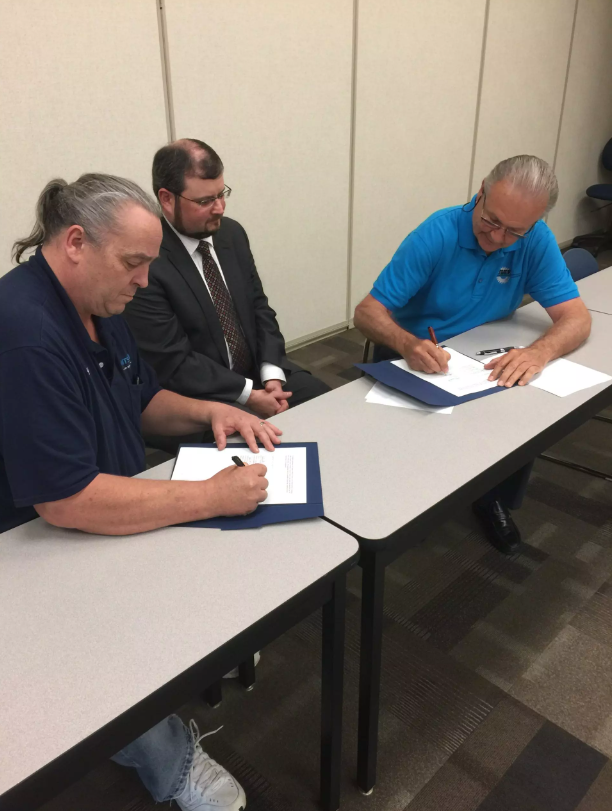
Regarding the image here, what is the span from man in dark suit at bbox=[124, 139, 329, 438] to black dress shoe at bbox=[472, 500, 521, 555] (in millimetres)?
767

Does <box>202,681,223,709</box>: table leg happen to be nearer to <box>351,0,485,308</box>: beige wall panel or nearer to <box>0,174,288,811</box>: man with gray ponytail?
<box>0,174,288,811</box>: man with gray ponytail

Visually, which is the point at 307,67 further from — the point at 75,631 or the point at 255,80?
the point at 75,631

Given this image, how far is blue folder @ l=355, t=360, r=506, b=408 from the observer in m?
1.54

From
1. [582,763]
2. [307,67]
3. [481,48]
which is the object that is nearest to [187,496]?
[582,763]

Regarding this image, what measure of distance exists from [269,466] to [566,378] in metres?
0.94

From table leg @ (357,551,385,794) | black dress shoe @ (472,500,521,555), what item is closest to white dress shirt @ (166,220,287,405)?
black dress shoe @ (472,500,521,555)

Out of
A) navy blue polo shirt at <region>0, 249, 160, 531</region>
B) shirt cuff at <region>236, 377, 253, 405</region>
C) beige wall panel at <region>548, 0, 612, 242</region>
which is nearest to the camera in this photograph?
navy blue polo shirt at <region>0, 249, 160, 531</region>

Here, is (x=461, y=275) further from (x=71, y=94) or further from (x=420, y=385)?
(x=71, y=94)

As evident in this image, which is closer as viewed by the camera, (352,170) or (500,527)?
(500,527)

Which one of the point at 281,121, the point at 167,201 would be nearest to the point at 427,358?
the point at 167,201

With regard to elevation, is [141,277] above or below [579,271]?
above

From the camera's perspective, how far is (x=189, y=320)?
77.2 inches

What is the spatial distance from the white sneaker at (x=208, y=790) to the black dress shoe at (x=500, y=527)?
1.20 metres

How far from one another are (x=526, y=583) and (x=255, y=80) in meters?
2.51
